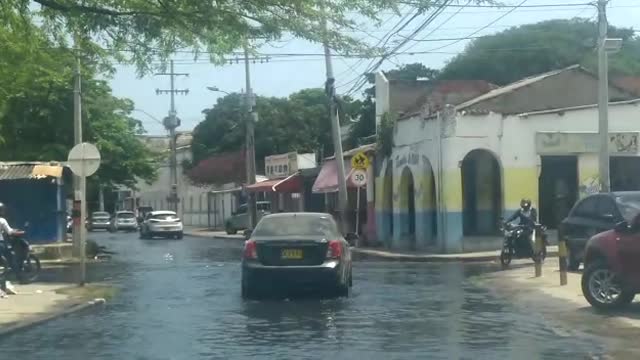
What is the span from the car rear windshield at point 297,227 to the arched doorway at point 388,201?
21.1 meters

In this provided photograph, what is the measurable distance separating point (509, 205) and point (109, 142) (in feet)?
52.5

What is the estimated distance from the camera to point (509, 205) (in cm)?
3388

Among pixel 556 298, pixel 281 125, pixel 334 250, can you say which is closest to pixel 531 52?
pixel 281 125

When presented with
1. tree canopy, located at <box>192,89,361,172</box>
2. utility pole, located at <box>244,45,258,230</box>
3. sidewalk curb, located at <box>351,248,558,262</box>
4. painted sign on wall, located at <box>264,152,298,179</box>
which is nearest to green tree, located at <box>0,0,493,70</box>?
sidewalk curb, located at <box>351,248,558,262</box>

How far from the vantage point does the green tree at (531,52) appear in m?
60.1

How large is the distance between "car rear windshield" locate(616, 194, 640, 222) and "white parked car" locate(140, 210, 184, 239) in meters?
36.4

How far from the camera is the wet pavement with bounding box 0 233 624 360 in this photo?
12.5 meters

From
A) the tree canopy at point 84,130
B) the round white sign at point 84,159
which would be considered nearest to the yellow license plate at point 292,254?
the round white sign at point 84,159

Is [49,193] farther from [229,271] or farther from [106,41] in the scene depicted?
[106,41]

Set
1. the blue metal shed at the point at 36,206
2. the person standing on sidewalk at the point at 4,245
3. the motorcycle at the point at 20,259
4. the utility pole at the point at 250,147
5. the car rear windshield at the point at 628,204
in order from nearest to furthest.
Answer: the person standing on sidewalk at the point at 4,245, the car rear windshield at the point at 628,204, the motorcycle at the point at 20,259, the blue metal shed at the point at 36,206, the utility pole at the point at 250,147

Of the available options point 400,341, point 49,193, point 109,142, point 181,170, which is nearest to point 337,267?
point 400,341

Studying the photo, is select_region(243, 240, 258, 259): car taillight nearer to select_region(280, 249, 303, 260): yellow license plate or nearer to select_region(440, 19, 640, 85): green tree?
select_region(280, 249, 303, 260): yellow license plate

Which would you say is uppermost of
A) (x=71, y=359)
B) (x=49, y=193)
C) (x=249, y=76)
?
(x=249, y=76)

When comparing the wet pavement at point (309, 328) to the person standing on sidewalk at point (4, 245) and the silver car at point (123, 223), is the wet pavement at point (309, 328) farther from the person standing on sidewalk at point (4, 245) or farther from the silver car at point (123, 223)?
the silver car at point (123, 223)
